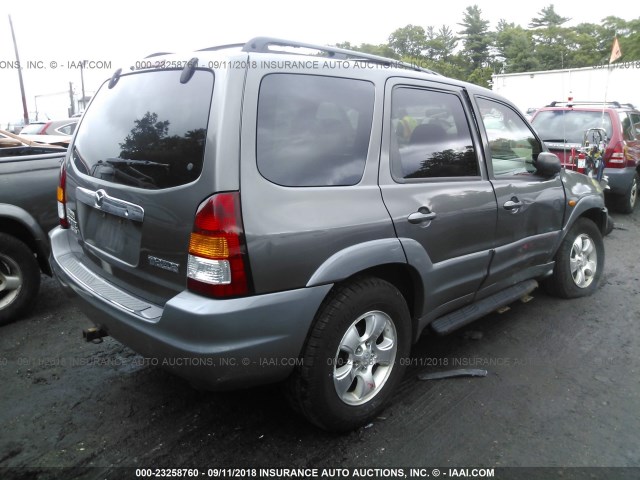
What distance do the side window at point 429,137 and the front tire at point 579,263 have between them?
1.63 metres

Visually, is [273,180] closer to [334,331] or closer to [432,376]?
[334,331]

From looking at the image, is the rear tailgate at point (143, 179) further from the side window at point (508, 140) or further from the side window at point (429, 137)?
the side window at point (508, 140)

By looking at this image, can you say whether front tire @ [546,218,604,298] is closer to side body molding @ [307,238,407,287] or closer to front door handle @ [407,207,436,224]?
front door handle @ [407,207,436,224]

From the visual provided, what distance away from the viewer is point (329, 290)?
2.22m

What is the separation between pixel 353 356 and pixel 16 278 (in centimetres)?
283

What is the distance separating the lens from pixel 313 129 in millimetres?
2264

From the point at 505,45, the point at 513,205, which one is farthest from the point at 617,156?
the point at 505,45

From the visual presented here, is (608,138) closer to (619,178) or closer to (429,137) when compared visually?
(619,178)

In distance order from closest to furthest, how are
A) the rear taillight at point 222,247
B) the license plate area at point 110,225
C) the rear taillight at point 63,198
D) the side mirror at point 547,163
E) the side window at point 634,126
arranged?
1. the rear taillight at point 222,247
2. the license plate area at point 110,225
3. the rear taillight at point 63,198
4. the side mirror at point 547,163
5. the side window at point 634,126

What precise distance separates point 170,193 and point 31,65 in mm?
4955

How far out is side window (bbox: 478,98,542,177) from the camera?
329 cm

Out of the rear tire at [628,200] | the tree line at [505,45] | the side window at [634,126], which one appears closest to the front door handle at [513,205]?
the rear tire at [628,200]

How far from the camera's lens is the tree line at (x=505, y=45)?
52.7 m

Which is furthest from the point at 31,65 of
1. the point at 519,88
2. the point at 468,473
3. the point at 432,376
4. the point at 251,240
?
the point at 519,88
